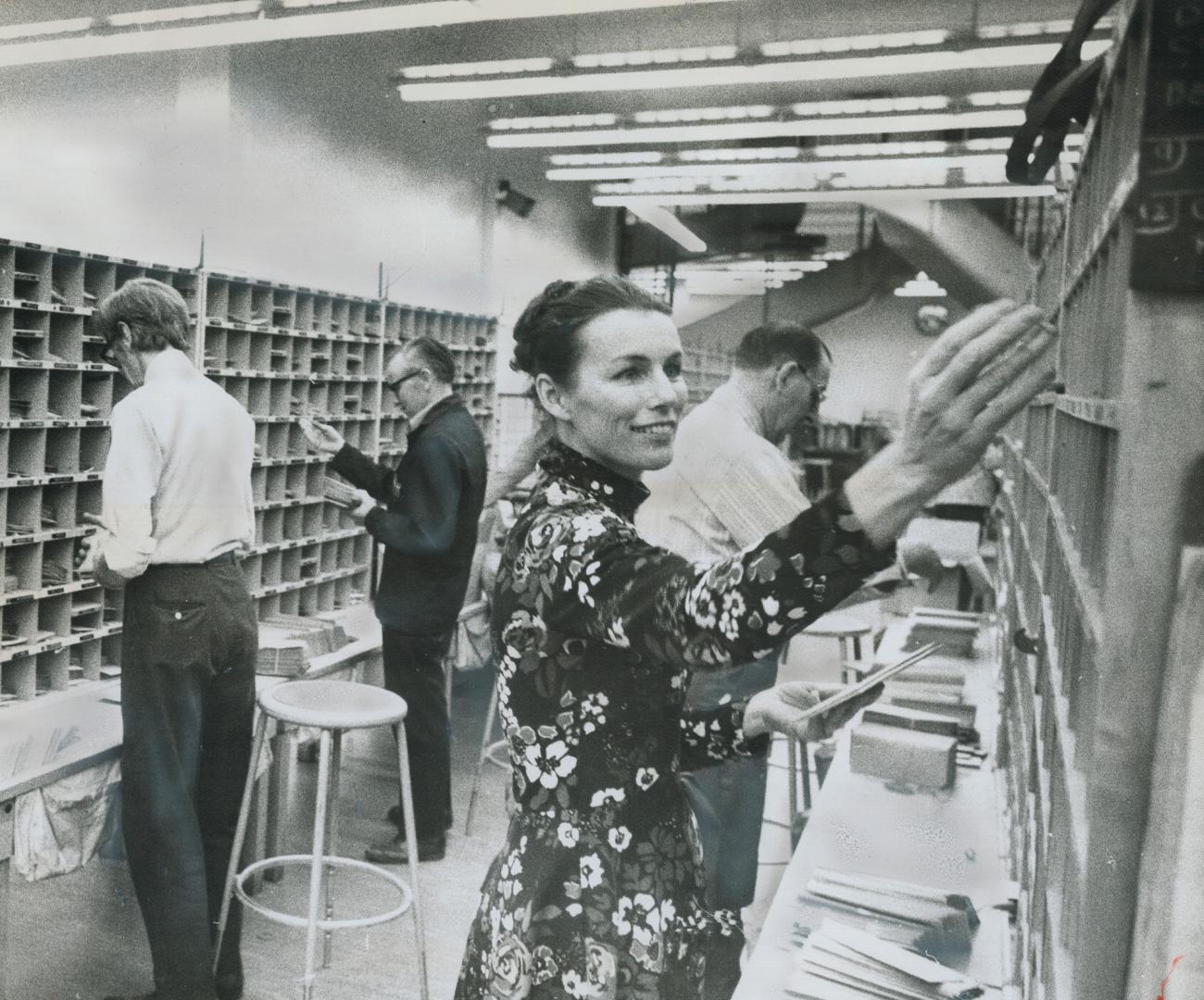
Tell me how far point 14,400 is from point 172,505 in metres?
0.60

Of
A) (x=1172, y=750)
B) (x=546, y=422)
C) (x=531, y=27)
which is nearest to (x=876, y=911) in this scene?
(x=546, y=422)

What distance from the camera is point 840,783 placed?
265cm

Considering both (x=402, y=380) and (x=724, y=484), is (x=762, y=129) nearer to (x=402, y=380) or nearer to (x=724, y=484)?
(x=402, y=380)

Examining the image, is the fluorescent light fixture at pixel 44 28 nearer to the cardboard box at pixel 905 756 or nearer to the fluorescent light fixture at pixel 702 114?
the fluorescent light fixture at pixel 702 114

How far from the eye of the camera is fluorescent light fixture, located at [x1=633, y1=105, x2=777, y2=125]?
12.4ft

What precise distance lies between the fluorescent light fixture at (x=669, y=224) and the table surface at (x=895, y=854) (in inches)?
62.4

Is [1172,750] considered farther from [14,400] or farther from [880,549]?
[14,400]

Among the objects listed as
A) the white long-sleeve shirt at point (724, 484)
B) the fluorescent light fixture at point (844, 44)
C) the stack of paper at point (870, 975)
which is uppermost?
the fluorescent light fixture at point (844, 44)

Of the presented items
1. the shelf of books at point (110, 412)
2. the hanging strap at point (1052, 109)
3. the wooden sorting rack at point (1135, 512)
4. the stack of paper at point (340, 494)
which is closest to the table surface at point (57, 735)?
the shelf of books at point (110, 412)

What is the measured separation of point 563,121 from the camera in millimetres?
3896

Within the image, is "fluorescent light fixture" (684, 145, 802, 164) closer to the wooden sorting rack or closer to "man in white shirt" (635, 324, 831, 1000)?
"man in white shirt" (635, 324, 831, 1000)

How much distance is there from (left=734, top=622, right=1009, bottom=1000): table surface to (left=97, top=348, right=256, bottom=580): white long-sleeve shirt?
1.52 meters

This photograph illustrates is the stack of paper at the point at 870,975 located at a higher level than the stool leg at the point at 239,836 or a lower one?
higher

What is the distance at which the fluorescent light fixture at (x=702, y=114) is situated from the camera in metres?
3.77
